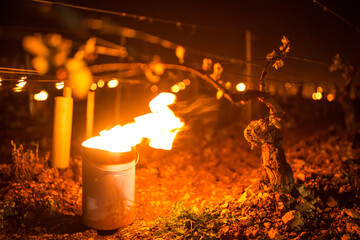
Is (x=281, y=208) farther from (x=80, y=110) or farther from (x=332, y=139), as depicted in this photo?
(x=80, y=110)

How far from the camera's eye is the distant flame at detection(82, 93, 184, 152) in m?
5.40

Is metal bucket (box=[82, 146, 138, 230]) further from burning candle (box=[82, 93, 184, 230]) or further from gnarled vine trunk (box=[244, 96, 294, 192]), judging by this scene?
gnarled vine trunk (box=[244, 96, 294, 192])

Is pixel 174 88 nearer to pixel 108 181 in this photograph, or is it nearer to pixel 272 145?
pixel 272 145

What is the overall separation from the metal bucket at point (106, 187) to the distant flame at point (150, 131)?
0.40m

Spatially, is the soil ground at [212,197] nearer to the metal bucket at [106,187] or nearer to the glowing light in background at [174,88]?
the metal bucket at [106,187]

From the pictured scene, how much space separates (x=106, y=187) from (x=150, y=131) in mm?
1526

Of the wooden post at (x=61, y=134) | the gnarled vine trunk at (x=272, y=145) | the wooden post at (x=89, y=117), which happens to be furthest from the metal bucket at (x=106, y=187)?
the wooden post at (x=89, y=117)

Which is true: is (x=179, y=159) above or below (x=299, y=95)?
below

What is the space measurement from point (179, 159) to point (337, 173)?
4.34m

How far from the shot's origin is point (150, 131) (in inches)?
237

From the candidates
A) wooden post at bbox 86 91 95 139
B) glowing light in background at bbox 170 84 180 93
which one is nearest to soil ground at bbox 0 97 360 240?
wooden post at bbox 86 91 95 139

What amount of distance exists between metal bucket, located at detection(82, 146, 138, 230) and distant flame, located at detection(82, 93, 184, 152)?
40 centimetres

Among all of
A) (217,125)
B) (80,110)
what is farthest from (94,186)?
(80,110)

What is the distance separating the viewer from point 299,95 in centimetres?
1531
